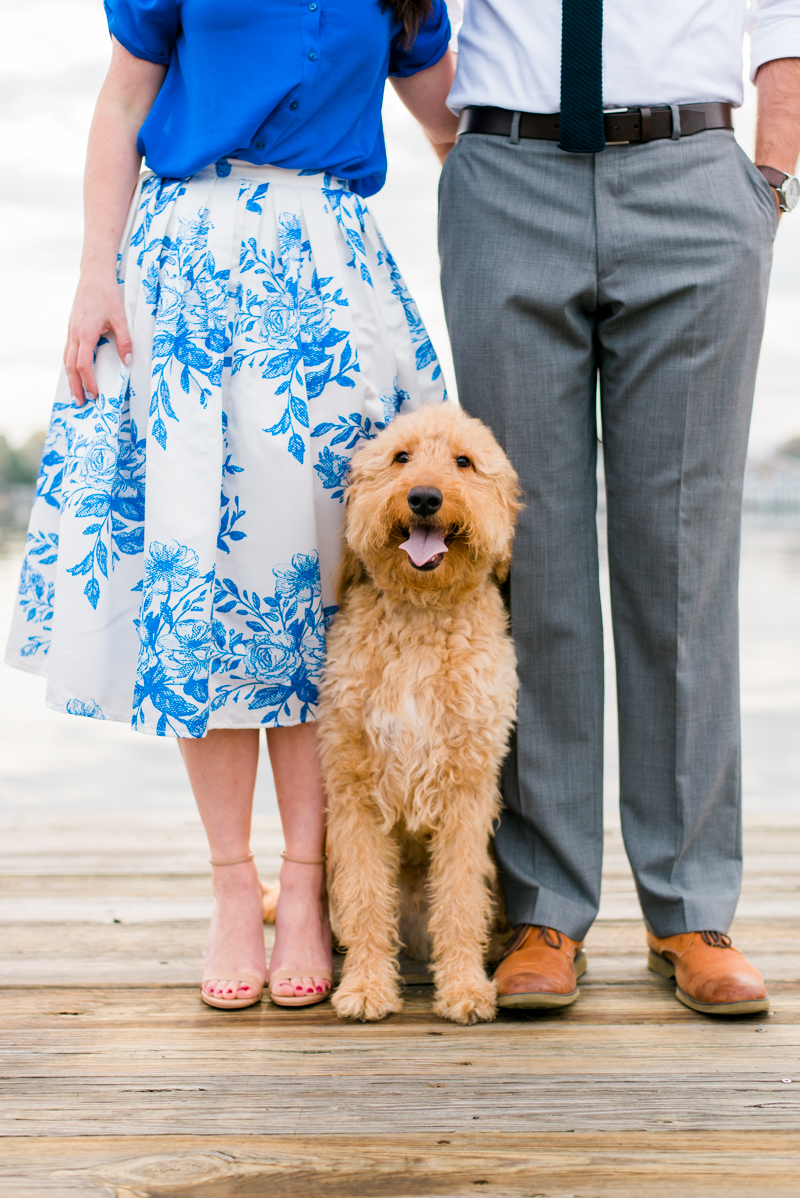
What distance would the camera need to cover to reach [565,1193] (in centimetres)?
106

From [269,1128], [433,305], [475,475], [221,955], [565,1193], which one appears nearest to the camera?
[565,1193]

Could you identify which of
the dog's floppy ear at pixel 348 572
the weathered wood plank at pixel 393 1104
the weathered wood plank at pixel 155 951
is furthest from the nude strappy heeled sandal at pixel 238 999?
the dog's floppy ear at pixel 348 572

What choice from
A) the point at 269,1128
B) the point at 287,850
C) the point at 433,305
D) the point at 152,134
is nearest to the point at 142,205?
the point at 152,134

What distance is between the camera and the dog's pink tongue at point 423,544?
1.47 meters

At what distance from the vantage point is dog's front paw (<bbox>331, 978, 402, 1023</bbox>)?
1.53m

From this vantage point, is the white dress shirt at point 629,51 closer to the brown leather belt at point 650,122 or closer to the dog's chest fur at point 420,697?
the brown leather belt at point 650,122

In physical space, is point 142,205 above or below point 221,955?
above

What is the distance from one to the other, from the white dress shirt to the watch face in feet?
0.56

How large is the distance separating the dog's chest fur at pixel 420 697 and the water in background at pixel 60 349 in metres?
0.55

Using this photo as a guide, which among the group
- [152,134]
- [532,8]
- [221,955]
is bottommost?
[221,955]

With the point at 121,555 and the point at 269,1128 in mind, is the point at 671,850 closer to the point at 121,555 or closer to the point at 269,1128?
the point at 269,1128

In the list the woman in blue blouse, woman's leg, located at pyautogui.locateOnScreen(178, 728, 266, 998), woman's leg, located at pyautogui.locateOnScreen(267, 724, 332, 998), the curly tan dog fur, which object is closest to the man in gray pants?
the curly tan dog fur

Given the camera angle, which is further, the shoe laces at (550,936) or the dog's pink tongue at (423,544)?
the shoe laces at (550,936)

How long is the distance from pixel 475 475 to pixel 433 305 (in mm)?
495
